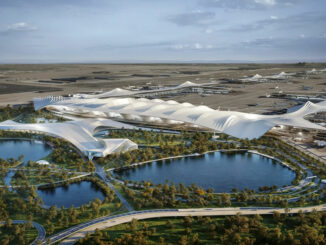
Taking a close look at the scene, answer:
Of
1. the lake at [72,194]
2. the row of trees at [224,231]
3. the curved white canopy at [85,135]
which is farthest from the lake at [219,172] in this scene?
the row of trees at [224,231]

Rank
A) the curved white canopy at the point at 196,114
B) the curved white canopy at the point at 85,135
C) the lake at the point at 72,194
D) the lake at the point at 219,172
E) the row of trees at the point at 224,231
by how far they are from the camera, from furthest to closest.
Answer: the curved white canopy at the point at 196,114, the curved white canopy at the point at 85,135, the lake at the point at 219,172, the lake at the point at 72,194, the row of trees at the point at 224,231

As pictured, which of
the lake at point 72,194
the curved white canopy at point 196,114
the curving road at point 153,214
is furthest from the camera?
the curved white canopy at point 196,114

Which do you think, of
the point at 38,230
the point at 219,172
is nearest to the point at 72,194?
the point at 38,230

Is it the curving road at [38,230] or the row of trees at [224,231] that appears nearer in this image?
the row of trees at [224,231]

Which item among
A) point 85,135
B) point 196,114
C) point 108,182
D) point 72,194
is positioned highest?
point 196,114

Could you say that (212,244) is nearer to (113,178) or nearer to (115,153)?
(113,178)

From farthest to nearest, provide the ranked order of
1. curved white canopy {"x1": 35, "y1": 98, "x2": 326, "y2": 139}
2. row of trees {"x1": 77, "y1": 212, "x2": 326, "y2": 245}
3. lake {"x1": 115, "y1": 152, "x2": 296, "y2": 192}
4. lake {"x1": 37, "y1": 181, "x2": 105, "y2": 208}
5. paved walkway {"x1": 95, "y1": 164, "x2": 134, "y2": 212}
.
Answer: curved white canopy {"x1": 35, "y1": 98, "x2": 326, "y2": 139}
lake {"x1": 115, "y1": 152, "x2": 296, "y2": 192}
lake {"x1": 37, "y1": 181, "x2": 105, "y2": 208}
paved walkway {"x1": 95, "y1": 164, "x2": 134, "y2": 212}
row of trees {"x1": 77, "y1": 212, "x2": 326, "y2": 245}

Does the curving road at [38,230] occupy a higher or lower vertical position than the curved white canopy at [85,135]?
lower

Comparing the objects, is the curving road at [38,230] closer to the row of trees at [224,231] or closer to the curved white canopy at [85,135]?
the row of trees at [224,231]

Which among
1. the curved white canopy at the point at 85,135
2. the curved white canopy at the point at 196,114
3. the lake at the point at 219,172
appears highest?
the curved white canopy at the point at 196,114

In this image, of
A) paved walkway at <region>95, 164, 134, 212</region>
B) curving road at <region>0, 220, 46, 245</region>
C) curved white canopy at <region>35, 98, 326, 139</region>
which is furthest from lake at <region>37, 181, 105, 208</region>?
curved white canopy at <region>35, 98, 326, 139</region>

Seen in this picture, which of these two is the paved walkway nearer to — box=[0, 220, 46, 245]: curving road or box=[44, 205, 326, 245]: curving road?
box=[44, 205, 326, 245]: curving road

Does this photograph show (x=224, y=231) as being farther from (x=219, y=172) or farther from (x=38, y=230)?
(x=38, y=230)

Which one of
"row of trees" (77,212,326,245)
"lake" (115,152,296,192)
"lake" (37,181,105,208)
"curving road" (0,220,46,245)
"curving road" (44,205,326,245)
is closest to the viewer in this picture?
"row of trees" (77,212,326,245)
